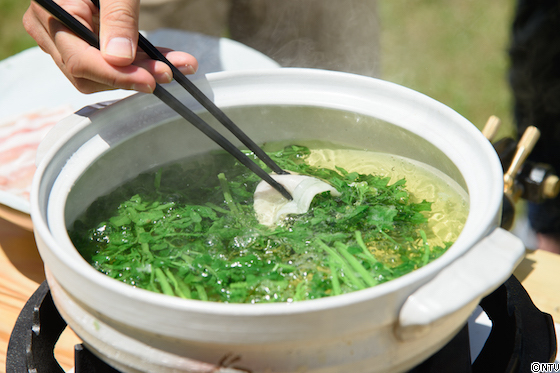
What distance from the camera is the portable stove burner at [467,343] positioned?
90 cm

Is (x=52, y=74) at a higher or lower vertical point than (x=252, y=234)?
lower

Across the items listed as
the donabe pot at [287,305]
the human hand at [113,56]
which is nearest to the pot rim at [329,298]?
the donabe pot at [287,305]

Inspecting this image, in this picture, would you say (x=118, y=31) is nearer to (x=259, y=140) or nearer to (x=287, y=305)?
(x=259, y=140)

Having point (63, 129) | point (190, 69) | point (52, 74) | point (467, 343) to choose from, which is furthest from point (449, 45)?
point (63, 129)

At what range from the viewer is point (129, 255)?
3.13 ft

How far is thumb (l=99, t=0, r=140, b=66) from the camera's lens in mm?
940

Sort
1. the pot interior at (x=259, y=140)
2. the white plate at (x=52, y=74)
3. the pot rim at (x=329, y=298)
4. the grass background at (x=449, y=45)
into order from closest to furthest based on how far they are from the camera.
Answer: the pot rim at (x=329, y=298) → the pot interior at (x=259, y=140) → the white plate at (x=52, y=74) → the grass background at (x=449, y=45)

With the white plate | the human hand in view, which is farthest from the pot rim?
the white plate

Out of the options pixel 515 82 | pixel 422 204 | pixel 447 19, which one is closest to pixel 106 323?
pixel 422 204

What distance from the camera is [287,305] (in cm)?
59

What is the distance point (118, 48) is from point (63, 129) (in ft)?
0.76

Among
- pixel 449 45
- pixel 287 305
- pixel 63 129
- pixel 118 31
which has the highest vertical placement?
pixel 118 31

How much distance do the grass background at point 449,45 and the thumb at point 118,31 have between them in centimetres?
→ 293

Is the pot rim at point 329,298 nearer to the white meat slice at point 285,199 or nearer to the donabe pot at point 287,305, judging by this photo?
the donabe pot at point 287,305
